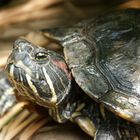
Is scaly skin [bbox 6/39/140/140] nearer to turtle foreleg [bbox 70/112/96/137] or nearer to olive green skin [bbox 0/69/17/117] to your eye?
turtle foreleg [bbox 70/112/96/137]

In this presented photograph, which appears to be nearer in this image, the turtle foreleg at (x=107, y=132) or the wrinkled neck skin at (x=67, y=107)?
the turtle foreleg at (x=107, y=132)

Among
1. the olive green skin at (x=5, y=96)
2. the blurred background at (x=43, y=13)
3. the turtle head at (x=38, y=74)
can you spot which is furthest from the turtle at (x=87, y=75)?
the blurred background at (x=43, y=13)

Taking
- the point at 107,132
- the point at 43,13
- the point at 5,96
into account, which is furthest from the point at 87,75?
the point at 43,13

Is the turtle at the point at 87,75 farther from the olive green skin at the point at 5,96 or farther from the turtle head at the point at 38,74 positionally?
the olive green skin at the point at 5,96

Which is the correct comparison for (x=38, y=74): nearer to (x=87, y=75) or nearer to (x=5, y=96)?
(x=87, y=75)

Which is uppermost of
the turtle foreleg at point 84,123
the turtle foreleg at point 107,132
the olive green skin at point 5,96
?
the olive green skin at point 5,96

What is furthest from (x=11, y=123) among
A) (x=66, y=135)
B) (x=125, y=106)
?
(x=125, y=106)

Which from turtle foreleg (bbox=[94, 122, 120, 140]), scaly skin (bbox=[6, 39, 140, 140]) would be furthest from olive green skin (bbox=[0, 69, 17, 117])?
turtle foreleg (bbox=[94, 122, 120, 140])
